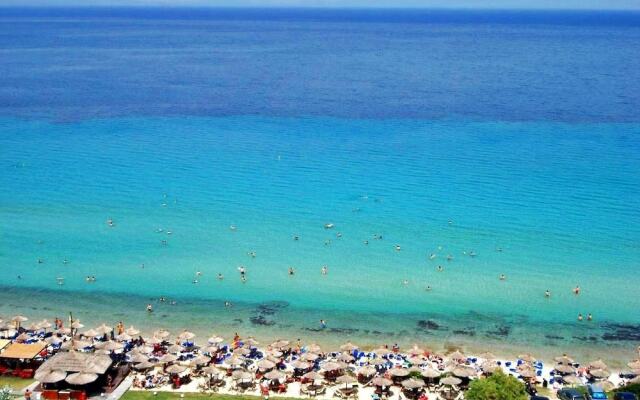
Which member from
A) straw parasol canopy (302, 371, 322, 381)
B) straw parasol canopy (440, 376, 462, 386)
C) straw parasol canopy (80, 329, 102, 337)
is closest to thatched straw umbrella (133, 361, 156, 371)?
straw parasol canopy (80, 329, 102, 337)

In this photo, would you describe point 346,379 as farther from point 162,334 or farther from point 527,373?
point 162,334

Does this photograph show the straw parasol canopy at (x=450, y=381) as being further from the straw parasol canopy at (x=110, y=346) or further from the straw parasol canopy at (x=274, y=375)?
the straw parasol canopy at (x=110, y=346)

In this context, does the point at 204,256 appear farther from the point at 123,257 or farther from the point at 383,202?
the point at 383,202

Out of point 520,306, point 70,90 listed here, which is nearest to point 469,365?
point 520,306

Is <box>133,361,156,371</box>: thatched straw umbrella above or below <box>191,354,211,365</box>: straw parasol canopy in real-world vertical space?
below

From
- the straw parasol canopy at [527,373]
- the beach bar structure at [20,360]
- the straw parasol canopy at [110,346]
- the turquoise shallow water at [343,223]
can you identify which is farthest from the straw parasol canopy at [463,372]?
the beach bar structure at [20,360]

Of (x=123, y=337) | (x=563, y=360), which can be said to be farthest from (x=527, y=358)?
(x=123, y=337)

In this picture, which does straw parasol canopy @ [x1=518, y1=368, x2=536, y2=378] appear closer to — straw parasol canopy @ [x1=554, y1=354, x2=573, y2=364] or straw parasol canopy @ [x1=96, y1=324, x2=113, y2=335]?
straw parasol canopy @ [x1=554, y1=354, x2=573, y2=364]
